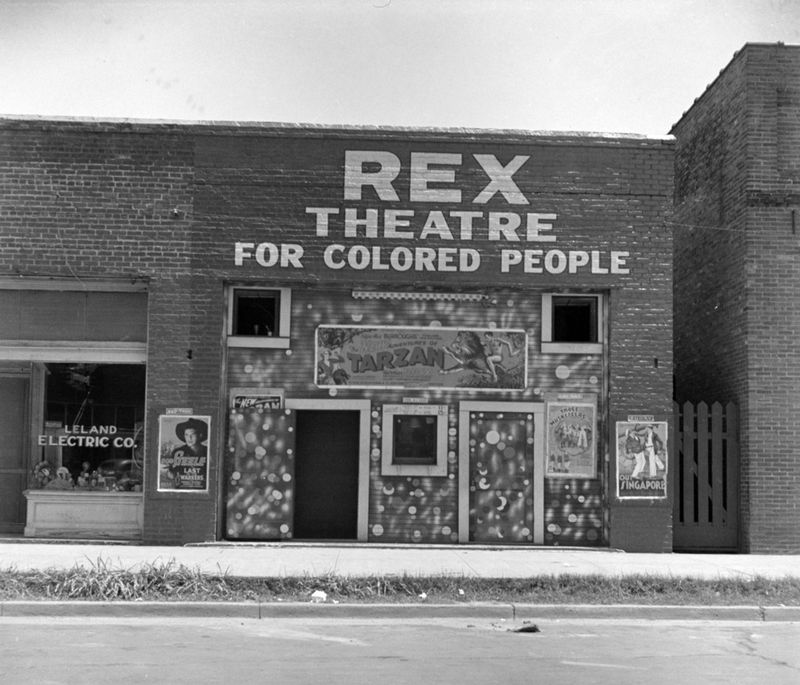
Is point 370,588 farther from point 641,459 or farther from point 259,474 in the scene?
point 641,459

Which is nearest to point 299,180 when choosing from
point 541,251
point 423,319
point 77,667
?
point 423,319

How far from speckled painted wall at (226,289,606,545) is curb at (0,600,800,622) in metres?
4.05

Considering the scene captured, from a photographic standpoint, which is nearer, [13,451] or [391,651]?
[391,651]

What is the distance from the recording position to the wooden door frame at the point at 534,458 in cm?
1360

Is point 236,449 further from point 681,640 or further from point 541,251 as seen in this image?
point 681,640

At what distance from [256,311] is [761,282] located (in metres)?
7.56

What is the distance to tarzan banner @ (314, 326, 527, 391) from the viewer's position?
45.0 feet

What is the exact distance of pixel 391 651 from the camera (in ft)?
26.0

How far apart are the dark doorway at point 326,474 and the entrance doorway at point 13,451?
4.09m

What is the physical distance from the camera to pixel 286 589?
9961 mm

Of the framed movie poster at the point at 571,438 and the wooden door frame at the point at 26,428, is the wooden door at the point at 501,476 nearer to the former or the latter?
the framed movie poster at the point at 571,438

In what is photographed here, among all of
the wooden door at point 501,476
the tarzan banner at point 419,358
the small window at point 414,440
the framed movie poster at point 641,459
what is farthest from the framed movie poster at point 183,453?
the framed movie poster at point 641,459


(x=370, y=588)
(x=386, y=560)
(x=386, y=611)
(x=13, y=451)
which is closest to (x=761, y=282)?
(x=386, y=560)

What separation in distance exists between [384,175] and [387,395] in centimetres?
328
